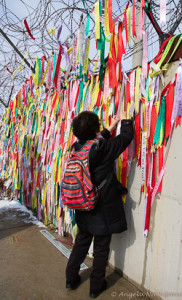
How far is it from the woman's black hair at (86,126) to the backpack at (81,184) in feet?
0.23

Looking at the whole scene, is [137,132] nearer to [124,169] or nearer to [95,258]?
[124,169]

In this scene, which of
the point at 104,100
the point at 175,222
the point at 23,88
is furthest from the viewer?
the point at 23,88

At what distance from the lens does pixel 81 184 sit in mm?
1688

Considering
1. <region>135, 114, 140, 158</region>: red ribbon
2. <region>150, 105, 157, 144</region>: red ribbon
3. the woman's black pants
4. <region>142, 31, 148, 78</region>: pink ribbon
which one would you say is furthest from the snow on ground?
<region>142, 31, 148, 78</region>: pink ribbon

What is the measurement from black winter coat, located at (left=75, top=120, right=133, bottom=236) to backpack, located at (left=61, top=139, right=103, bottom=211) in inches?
2.3

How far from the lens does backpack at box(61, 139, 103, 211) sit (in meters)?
1.68

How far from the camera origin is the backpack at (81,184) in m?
1.68

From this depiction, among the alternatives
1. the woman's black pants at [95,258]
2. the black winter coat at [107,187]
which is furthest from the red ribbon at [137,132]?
the woman's black pants at [95,258]

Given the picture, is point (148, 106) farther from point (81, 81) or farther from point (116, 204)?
point (81, 81)

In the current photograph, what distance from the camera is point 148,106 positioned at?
1774 millimetres

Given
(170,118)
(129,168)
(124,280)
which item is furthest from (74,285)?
(170,118)

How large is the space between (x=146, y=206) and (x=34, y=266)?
4.38 feet

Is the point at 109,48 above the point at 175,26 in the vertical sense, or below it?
below

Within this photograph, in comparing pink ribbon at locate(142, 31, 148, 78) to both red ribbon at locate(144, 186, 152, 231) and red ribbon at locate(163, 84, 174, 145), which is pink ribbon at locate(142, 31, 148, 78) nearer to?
red ribbon at locate(163, 84, 174, 145)
